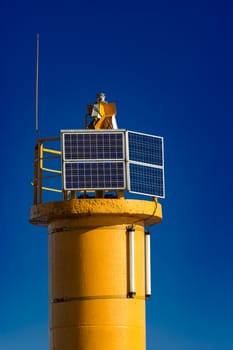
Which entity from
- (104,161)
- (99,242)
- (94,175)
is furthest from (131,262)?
(104,161)

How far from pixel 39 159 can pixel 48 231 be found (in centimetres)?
205

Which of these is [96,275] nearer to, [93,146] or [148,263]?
[148,263]

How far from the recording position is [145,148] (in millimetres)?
28703

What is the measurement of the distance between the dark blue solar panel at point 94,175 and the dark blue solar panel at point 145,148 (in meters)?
0.65

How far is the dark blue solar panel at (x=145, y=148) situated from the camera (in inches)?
1113

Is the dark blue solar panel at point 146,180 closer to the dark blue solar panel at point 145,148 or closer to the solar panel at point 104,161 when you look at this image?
the solar panel at point 104,161

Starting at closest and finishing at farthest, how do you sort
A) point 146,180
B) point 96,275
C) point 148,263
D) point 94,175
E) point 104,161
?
point 96,275, point 94,175, point 104,161, point 146,180, point 148,263

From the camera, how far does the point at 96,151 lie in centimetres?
2809

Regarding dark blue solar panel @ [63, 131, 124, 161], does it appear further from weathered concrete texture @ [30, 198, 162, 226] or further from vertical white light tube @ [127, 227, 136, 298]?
vertical white light tube @ [127, 227, 136, 298]

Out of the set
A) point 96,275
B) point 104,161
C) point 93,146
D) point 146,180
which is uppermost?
point 93,146

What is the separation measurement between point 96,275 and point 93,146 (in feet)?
11.5

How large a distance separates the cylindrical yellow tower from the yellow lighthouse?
0.09ft

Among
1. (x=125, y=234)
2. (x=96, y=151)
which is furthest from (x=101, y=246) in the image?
(x=96, y=151)

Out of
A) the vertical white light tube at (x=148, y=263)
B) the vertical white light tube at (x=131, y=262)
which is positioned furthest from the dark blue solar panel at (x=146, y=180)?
the vertical white light tube at (x=148, y=263)
